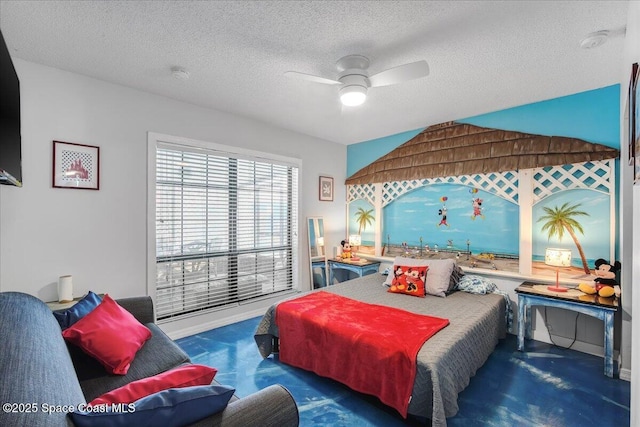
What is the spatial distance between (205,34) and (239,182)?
6.45ft

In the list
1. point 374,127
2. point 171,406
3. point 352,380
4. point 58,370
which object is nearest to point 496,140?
point 374,127

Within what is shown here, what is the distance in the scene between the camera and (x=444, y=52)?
228cm

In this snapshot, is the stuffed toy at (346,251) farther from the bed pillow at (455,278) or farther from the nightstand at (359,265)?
the bed pillow at (455,278)

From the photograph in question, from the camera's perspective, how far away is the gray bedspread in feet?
6.01

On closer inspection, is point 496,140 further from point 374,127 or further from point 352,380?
point 352,380

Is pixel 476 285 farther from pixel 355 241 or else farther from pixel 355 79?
pixel 355 79

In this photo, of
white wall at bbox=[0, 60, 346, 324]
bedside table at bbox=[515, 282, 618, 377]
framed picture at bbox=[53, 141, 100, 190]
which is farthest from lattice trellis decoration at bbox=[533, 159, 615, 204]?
framed picture at bbox=[53, 141, 100, 190]

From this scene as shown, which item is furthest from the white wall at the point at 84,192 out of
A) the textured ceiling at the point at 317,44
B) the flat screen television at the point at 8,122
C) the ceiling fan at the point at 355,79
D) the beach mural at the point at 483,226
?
the beach mural at the point at 483,226

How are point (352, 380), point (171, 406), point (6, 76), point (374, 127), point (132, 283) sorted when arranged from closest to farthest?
point (171, 406) → point (6, 76) → point (352, 380) → point (132, 283) → point (374, 127)

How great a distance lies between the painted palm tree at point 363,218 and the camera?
195 inches

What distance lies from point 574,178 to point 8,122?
4542 mm

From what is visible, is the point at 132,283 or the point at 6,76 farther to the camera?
the point at 132,283

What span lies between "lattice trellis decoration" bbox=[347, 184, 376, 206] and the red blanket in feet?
7.56

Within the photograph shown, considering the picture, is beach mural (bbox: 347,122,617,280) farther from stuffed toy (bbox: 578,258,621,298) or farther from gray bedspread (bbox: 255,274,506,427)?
gray bedspread (bbox: 255,274,506,427)
